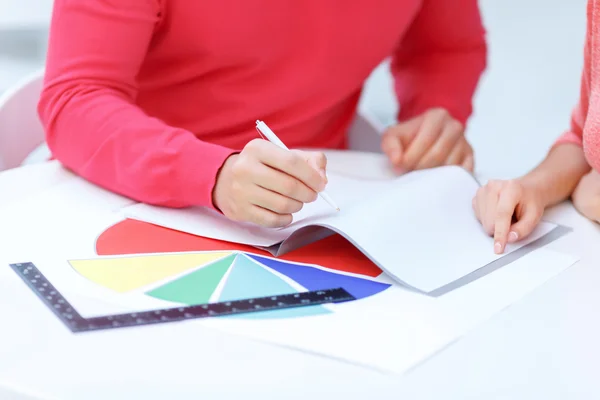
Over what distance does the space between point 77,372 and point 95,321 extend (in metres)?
0.06

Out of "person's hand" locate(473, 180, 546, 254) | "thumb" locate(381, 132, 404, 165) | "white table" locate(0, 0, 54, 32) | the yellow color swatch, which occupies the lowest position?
"white table" locate(0, 0, 54, 32)

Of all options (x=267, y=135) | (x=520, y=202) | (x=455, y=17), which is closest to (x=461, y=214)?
(x=520, y=202)

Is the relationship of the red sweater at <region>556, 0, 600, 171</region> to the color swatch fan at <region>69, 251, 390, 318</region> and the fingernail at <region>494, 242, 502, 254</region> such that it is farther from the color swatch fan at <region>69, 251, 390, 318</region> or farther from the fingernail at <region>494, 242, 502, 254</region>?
the color swatch fan at <region>69, 251, 390, 318</region>

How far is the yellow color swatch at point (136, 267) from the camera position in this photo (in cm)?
57

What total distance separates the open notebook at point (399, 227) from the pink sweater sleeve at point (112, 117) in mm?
36

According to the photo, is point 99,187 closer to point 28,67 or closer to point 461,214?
point 461,214

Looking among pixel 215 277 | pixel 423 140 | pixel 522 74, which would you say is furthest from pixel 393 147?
pixel 522 74

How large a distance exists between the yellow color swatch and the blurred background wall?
4.22 feet

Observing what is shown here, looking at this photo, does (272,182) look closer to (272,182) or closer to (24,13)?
(272,182)

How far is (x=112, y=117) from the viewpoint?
0.76 m

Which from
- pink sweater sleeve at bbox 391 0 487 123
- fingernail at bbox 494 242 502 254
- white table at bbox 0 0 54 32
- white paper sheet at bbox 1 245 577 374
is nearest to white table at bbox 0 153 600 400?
white paper sheet at bbox 1 245 577 374

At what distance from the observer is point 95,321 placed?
0.51 meters

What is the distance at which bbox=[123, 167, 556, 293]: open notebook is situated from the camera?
2.05 ft

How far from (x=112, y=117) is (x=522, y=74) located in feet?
4.36
